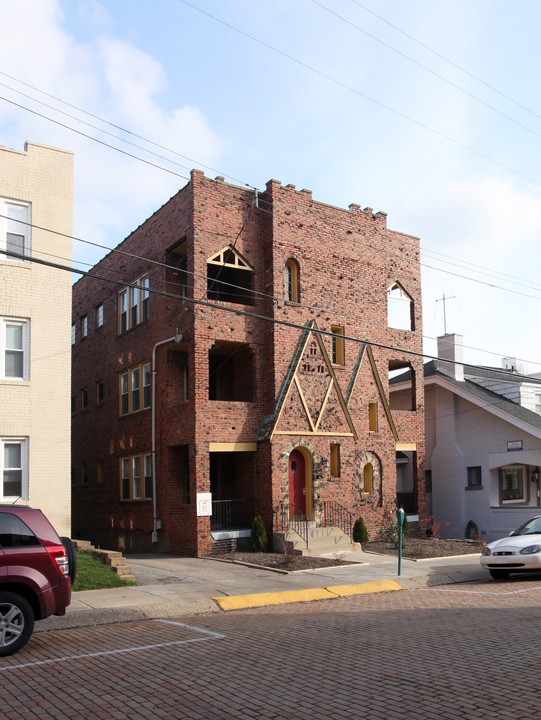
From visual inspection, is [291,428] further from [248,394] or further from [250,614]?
[250,614]

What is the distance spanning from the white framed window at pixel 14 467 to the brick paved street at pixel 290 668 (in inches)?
266

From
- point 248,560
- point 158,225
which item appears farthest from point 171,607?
point 158,225

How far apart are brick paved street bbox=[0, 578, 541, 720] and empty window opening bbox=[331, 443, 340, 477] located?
449 inches

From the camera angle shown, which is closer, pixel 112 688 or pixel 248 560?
pixel 112 688

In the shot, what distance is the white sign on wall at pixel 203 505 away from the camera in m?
20.1

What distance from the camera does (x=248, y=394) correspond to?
22.9 m

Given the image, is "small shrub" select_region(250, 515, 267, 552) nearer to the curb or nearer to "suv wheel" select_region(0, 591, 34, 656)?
the curb

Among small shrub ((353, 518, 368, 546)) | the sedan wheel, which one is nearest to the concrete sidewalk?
the sedan wheel

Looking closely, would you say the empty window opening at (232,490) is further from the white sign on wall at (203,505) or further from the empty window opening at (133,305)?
the empty window opening at (133,305)

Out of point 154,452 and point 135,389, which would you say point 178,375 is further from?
point 135,389

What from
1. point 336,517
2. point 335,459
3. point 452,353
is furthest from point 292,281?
point 452,353

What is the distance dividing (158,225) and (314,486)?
33.2 feet

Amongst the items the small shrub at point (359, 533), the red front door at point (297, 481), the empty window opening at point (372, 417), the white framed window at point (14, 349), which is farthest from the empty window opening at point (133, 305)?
the small shrub at point (359, 533)

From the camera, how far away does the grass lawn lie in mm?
13945
